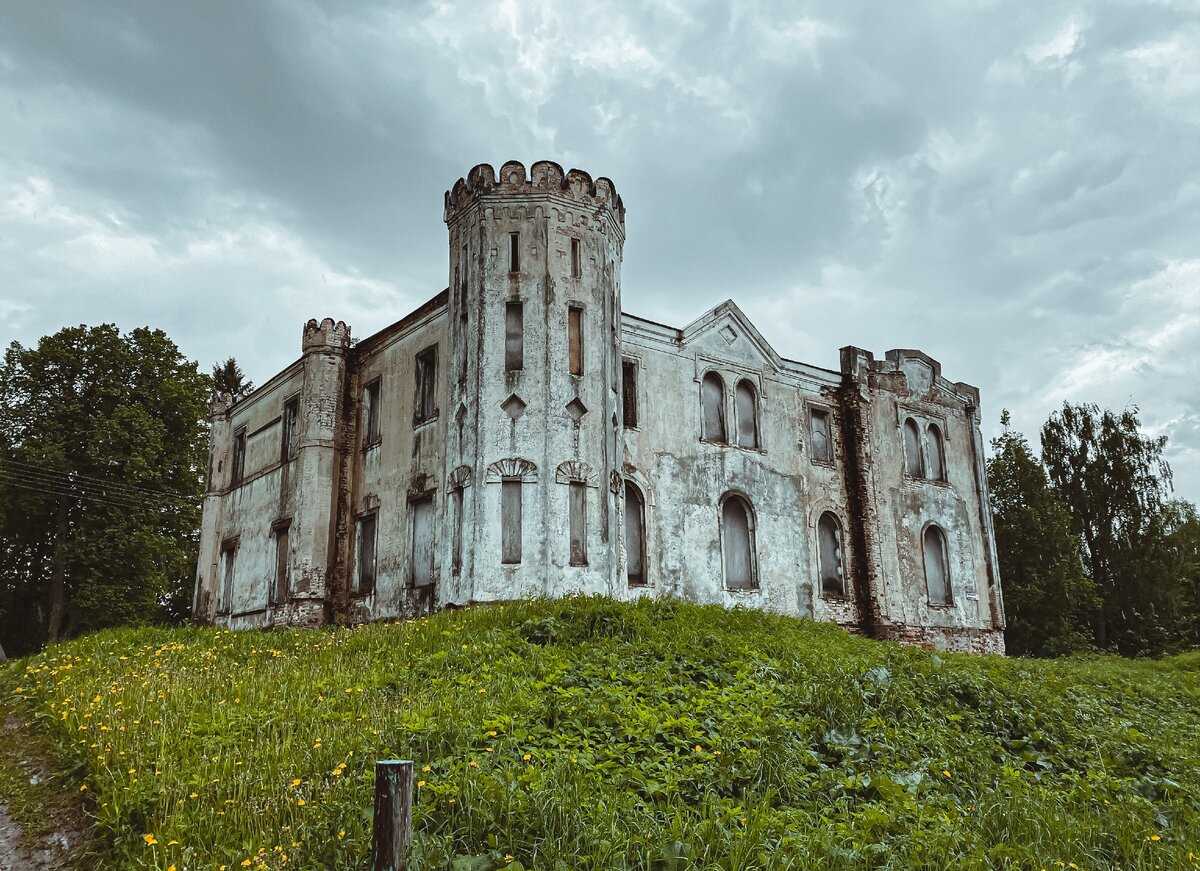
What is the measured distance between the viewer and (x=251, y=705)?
825cm

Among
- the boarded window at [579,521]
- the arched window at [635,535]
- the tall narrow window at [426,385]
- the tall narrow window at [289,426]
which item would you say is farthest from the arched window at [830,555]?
the tall narrow window at [289,426]

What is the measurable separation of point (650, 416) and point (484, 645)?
1018cm

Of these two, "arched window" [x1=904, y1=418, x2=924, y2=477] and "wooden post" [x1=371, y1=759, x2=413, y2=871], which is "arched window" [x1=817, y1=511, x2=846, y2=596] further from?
"wooden post" [x1=371, y1=759, x2=413, y2=871]

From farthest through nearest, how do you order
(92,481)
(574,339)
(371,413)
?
(92,481), (371,413), (574,339)

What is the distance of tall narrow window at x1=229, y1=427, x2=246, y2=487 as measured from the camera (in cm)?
2623

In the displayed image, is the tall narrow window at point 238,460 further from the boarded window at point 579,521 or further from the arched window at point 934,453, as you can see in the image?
the arched window at point 934,453

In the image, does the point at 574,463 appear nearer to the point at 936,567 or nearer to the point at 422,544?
the point at 422,544

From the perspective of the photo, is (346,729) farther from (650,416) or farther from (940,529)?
(940,529)

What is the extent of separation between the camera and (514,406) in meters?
16.8

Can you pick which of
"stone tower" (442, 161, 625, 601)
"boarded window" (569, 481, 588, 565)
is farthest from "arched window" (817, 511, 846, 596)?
"boarded window" (569, 481, 588, 565)

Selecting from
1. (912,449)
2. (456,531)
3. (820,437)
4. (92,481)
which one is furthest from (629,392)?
(92,481)

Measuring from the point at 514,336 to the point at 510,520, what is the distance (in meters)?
3.70

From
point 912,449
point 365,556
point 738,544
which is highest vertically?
point 912,449

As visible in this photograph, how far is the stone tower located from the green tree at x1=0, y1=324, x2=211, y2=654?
16390mm
